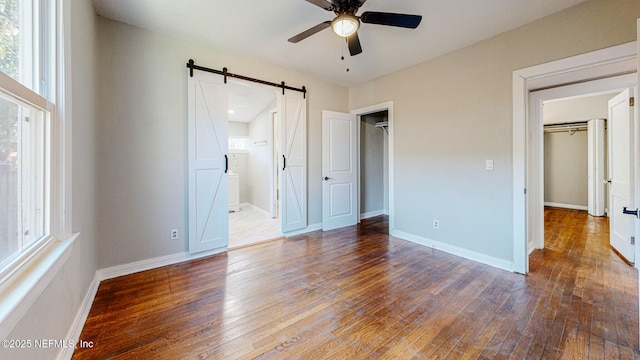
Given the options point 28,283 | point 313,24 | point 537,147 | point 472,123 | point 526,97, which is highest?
point 313,24

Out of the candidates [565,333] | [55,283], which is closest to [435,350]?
[565,333]

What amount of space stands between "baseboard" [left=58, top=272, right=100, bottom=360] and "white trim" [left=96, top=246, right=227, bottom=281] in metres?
0.20

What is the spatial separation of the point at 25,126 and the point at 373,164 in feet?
16.8

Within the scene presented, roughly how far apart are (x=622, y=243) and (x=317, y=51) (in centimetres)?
444

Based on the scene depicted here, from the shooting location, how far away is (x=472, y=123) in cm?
309

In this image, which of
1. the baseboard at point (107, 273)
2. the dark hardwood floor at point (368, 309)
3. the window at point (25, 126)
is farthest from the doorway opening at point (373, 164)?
the window at point (25, 126)

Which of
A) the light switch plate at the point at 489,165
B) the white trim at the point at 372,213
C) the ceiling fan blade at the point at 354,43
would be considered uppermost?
the ceiling fan blade at the point at 354,43

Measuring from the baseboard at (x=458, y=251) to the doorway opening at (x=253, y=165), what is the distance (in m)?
2.03

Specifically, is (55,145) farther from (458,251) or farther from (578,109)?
(578,109)

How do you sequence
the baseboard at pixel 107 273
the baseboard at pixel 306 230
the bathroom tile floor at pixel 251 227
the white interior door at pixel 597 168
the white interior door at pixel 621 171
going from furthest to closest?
1. the white interior door at pixel 597 168
2. the baseboard at pixel 306 230
3. the bathroom tile floor at pixel 251 227
4. the white interior door at pixel 621 171
5. the baseboard at pixel 107 273

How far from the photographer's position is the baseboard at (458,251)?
9.31 ft

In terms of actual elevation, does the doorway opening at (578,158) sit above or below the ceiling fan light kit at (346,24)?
below

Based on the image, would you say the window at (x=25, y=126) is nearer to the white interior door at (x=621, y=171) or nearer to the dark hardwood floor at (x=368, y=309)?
the dark hardwood floor at (x=368, y=309)

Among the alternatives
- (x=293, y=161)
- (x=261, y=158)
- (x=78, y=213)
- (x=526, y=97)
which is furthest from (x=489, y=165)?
(x=261, y=158)
